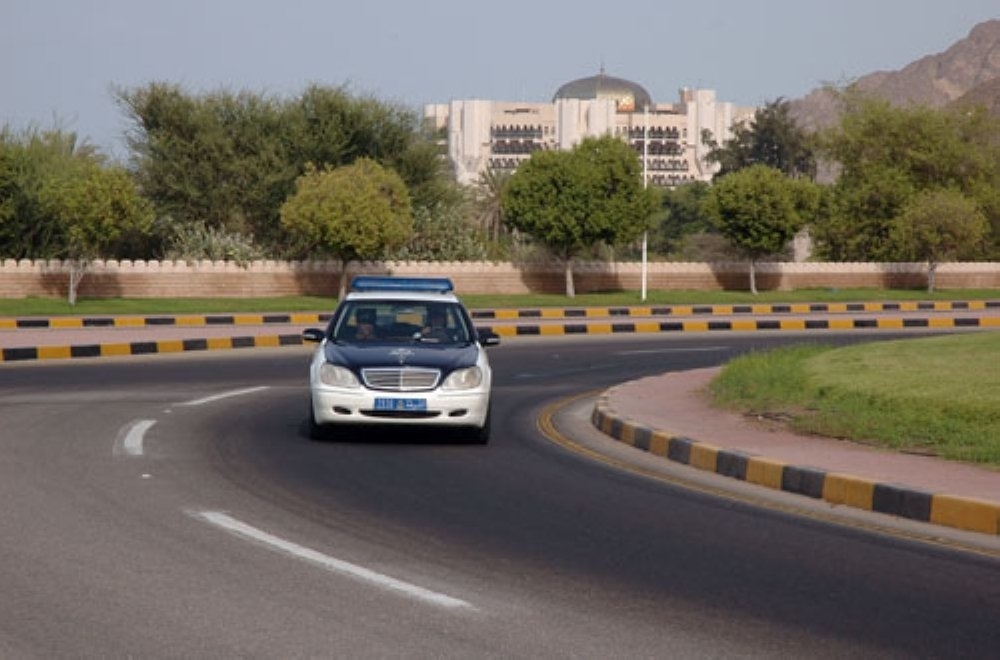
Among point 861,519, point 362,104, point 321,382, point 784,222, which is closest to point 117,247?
point 362,104

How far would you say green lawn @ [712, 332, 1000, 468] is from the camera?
1470 cm

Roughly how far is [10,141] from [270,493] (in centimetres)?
5533

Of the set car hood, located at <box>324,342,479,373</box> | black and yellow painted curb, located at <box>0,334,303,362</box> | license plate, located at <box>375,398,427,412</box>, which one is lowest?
black and yellow painted curb, located at <box>0,334,303,362</box>

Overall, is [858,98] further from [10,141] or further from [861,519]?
[861,519]

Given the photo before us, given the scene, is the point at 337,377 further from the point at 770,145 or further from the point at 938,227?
the point at 770,145

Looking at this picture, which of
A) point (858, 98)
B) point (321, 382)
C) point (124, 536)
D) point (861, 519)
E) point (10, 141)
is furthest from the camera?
point (858, 98)

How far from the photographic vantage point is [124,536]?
9.83m

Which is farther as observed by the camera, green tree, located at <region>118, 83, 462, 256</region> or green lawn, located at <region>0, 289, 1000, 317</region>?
green tree, located at <region>118, 83, 462, 256</region>

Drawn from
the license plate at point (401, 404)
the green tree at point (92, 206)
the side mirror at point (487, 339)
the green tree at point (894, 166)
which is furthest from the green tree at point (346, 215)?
the license plate at point (401, 404)

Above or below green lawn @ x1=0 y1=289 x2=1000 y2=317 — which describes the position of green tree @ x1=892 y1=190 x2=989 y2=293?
above

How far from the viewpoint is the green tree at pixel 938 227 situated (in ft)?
234

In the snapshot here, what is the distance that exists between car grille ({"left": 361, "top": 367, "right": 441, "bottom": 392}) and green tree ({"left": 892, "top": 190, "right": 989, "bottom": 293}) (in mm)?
57687

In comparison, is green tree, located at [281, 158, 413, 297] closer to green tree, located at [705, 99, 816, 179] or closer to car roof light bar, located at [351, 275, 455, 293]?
car roof light bar, located at [351, 275, 455, 293]

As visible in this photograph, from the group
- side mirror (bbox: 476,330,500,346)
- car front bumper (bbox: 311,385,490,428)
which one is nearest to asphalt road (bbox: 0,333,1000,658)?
car front bumper (bbox: 311,385,490,428)
